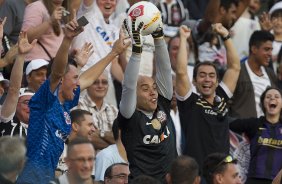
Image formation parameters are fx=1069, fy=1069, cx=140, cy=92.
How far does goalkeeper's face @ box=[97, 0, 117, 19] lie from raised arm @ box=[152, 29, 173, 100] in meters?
2.79

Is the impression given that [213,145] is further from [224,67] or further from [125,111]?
[224,67]

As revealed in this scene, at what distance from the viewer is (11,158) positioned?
750 cm

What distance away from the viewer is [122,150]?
11.4 meters

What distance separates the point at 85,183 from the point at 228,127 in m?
3.70

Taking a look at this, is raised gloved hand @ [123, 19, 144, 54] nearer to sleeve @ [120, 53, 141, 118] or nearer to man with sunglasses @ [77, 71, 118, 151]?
sleeve @ [120, 53, 141, 118]

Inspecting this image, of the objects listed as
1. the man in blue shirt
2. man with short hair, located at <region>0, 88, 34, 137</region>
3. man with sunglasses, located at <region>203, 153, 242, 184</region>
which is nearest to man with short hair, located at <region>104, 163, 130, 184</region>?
the man in blue shirt

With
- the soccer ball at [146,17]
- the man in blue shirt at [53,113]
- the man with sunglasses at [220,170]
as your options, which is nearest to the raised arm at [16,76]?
the man in blue shirt at [53,113]

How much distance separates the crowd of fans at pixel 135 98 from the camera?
9680 mm

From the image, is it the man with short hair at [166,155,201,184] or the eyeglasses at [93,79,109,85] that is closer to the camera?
the man with short hair at [166,155,201,184]

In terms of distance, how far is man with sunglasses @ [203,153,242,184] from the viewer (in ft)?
34.1

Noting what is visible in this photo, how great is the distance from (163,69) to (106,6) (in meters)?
2.92

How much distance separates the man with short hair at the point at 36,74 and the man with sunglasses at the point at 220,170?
2.25 m

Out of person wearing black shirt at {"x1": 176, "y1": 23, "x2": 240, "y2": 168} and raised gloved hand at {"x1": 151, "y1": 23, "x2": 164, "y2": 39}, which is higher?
raised gloved hand at {"x1": 151, "y1": 23, "x2": 164, "y2": 39}

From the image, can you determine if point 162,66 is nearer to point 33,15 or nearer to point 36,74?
point 36,74
